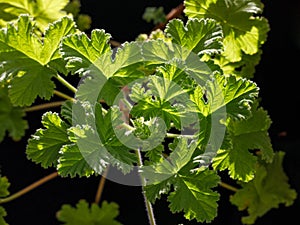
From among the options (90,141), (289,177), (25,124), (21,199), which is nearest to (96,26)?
(25,124)

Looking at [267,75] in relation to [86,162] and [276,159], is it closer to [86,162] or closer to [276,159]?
[276,159]

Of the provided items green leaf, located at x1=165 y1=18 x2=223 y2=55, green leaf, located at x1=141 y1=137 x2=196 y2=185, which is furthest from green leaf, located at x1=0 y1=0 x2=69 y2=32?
green leaf, located at x1=141 y1=137 x2=196 y2=185

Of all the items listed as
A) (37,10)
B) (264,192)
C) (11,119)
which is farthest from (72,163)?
(264,192)

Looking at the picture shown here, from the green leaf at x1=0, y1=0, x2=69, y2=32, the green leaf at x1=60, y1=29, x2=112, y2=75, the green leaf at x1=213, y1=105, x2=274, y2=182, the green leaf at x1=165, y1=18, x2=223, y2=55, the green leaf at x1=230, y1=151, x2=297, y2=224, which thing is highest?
the green leaf at x1=0, y1=0, x2=69, y2=32

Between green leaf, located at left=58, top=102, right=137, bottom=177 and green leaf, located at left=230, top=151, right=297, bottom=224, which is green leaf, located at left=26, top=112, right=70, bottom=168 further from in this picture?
green leaf, located at left=230, top=151, right=297, bottom=224

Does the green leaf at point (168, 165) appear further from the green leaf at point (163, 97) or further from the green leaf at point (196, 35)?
the green leaf at point (196, 35)

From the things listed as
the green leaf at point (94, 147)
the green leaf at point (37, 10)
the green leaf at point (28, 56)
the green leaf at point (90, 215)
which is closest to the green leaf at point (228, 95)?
the green leaf at point (94, 147)

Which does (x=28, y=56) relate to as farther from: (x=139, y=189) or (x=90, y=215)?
(x=139, y=189)
